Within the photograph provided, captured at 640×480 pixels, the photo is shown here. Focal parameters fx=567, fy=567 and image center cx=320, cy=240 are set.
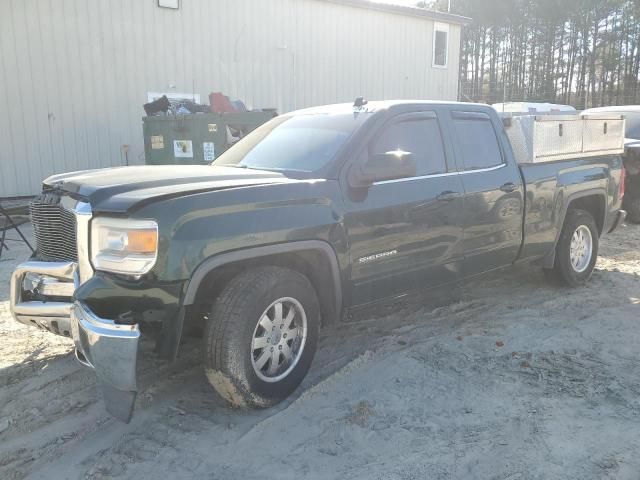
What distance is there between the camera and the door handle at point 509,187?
474 centimetres

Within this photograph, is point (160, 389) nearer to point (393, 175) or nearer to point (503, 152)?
point (393, 175)

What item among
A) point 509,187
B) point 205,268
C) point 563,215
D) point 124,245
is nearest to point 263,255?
point 205,268

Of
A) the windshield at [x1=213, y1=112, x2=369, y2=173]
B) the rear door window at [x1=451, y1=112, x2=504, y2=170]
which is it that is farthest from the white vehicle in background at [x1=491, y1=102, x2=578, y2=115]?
the windshield at [x1=213, y1=112, x2=369, y2=173]

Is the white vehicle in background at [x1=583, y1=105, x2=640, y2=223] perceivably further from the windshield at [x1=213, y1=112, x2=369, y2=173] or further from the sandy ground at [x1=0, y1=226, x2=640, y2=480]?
the windshield at [x1=213, y1=112, x2=369, y2=173]

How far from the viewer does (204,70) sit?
12812 mm

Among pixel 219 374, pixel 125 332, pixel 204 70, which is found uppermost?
pixel 204 70

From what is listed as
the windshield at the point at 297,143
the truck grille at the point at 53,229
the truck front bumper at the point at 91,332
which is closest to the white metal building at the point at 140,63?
the windshield at the point at 297,143

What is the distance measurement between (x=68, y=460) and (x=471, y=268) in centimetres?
316

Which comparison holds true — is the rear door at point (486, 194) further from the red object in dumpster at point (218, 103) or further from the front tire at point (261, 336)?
the red object in dumpster at point (218, 103)

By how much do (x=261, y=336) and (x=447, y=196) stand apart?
5.96 ft

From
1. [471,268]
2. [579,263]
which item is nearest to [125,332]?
[471,268]

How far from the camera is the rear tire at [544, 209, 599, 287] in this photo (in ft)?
18.5

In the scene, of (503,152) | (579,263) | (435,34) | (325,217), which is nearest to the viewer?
(325,217)

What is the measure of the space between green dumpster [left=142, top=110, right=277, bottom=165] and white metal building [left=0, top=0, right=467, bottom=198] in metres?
1.85
